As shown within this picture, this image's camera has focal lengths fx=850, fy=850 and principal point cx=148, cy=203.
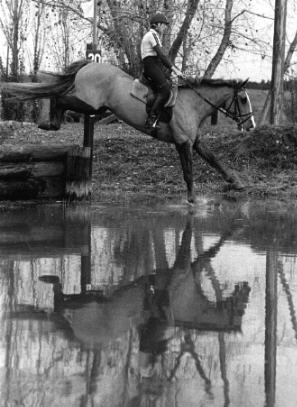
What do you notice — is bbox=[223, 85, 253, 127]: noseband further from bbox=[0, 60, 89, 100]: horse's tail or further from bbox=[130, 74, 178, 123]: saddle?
bbox=[0, 60, 89, 100]: horse's tail

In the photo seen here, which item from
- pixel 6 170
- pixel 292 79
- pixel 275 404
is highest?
pixel 292 79

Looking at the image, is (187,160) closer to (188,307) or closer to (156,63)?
(156,63)

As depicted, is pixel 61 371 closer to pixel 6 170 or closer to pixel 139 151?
pixel 6 170

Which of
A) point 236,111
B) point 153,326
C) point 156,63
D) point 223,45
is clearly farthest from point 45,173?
point 223,45

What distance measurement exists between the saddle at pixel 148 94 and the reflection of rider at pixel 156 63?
10 cm

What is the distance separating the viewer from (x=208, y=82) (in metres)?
14.2

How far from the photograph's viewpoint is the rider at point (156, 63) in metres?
12.8

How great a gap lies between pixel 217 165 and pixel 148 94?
214cm

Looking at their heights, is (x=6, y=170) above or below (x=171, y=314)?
above

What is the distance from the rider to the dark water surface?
9.83 ft

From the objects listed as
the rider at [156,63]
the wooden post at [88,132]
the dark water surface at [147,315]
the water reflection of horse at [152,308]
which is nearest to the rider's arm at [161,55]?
the rider at [156,63]

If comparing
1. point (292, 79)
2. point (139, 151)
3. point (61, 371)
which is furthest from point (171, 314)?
point (292, 79)

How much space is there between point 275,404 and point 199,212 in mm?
8279

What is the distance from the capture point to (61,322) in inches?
231
